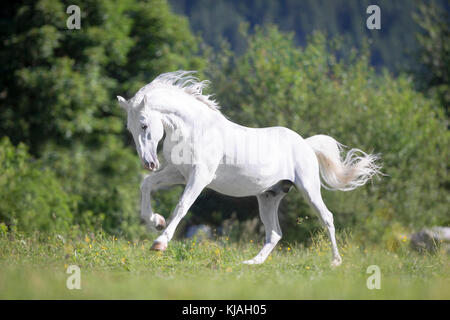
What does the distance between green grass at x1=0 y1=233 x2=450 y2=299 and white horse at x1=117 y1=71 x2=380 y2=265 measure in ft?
1.43

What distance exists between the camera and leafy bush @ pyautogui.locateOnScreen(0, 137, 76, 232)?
33.6 feet

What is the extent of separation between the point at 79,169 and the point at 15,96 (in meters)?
2.70

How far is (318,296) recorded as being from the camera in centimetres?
408

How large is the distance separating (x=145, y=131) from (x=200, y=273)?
161cm

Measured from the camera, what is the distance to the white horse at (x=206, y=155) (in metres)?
5.41

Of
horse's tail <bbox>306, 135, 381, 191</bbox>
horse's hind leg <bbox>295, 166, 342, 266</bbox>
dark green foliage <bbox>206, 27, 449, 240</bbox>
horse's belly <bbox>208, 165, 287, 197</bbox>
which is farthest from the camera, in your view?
dark green foliage <bbox>206, 27, 449, 240</bbox>

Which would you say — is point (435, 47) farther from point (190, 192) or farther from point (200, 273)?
point (200, 273)

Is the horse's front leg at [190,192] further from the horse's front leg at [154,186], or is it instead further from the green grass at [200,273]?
the green grass at [200,273]

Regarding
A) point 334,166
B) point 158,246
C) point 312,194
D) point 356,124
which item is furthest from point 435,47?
point 158,246

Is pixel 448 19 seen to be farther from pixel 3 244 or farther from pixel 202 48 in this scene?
pixel 3 244

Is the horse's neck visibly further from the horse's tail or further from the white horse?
the horse's tail

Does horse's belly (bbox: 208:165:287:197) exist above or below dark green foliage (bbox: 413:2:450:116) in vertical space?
below
